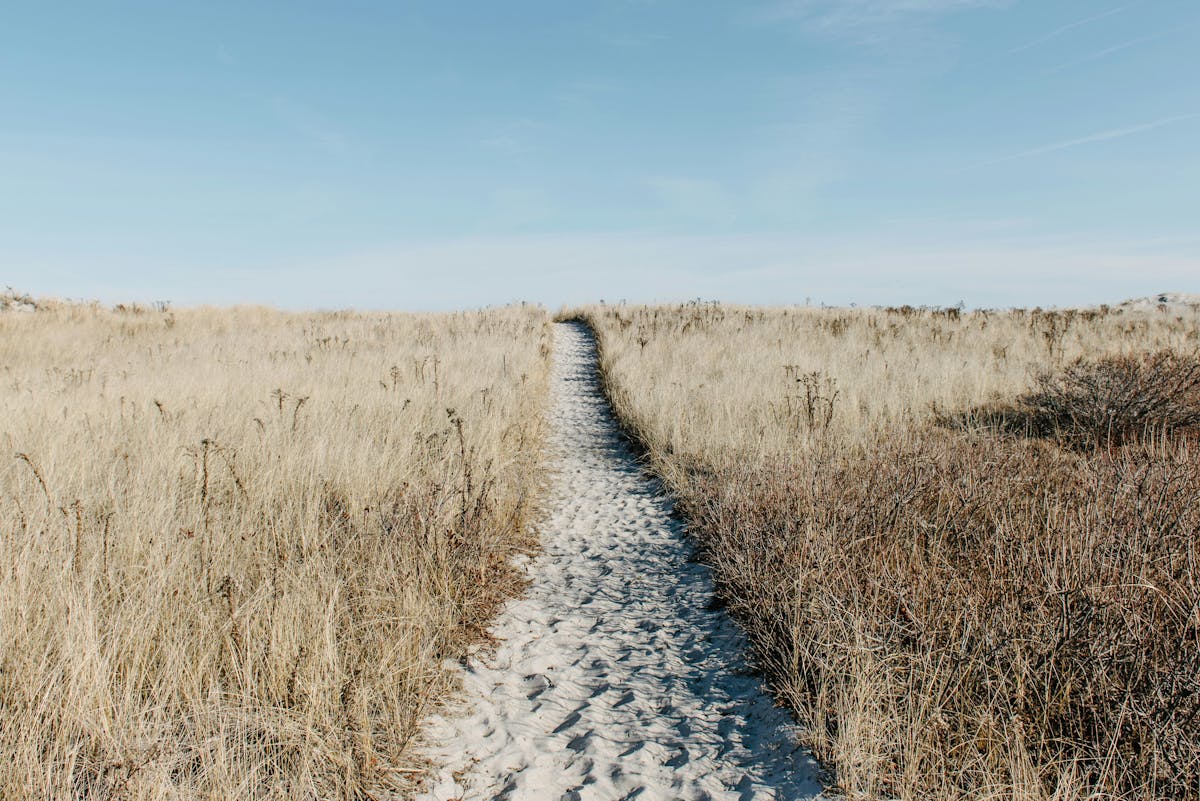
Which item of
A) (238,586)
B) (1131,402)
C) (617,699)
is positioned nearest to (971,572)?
(617,699)

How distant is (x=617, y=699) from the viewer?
319 centimetres

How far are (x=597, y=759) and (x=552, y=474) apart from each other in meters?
4.91

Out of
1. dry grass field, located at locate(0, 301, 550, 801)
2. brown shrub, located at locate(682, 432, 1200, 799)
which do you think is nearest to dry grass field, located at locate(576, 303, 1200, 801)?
brown shrub, located at locate(682, 432, 1200, 799)

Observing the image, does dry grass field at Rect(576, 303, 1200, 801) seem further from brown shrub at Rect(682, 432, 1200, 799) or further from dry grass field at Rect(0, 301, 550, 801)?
dry grass field at Rect(0, 301, 550, 801)

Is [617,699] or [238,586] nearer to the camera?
[238,586]

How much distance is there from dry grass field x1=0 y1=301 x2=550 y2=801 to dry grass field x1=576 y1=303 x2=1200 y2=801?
5.85ft

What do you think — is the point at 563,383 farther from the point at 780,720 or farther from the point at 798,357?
the point at 780,720

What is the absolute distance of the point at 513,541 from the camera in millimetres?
5191

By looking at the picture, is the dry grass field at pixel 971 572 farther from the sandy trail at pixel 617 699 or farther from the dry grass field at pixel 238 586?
the dry grass field at pixel 238 586

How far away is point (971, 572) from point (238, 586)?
12.0 feet

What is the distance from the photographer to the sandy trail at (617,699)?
2555 mm

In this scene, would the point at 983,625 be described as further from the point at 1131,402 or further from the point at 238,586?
the point at 1131,402

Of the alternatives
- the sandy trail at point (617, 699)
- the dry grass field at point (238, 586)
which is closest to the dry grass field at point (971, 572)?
the sandy trail at point (617, 699)

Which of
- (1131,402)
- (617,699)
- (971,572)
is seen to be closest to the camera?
(617,699)
